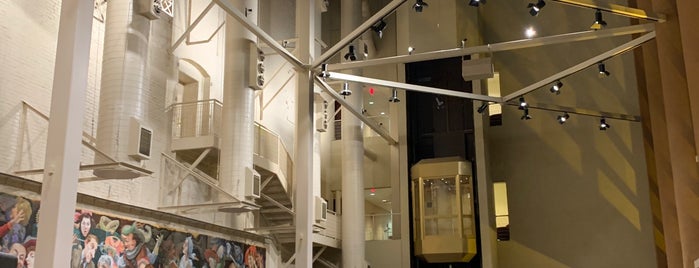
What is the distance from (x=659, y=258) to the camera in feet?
76.9

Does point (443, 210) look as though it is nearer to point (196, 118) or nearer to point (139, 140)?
point (196, 118)

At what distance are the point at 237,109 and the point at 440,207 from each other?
987 centimetres

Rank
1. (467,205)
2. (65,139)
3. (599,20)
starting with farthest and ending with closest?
(467,205)
(599,20)
(65,139)

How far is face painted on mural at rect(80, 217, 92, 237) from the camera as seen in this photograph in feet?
50.3

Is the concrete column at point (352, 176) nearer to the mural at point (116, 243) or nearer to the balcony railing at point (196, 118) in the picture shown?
the mural at point (116, 243)

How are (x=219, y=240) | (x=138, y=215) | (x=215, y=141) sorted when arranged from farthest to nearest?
(x=219, y=240), (x=215, y=141), (x=138, y=215)

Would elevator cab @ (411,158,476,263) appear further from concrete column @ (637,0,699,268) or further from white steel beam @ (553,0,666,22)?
white steel beam @ (553,0,666,22)

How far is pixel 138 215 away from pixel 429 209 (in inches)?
484

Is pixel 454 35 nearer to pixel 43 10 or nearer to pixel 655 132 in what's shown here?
pixel 655 132

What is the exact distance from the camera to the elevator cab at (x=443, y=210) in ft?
83.8

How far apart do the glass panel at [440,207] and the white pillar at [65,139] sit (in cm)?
1833

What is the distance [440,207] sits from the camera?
86.2 ft

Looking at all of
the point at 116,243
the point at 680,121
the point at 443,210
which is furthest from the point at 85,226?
the point at 443,210

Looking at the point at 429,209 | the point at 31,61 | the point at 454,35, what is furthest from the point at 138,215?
the point at 454,35
